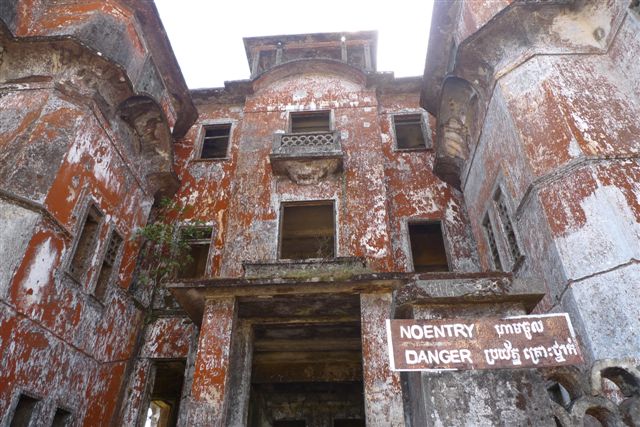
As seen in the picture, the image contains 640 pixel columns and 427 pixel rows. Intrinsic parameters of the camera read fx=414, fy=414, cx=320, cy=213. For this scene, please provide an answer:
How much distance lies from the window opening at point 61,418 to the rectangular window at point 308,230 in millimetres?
5441

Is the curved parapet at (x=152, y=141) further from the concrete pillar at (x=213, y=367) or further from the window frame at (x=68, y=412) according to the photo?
the window frame at (x=68, y=412)

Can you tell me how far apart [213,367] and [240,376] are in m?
0.86

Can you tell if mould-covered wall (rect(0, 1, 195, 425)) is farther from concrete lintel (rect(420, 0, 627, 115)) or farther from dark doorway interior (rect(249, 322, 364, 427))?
concrete lintel (rect(420, 0, 627, 115))

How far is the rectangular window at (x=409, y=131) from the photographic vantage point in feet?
41.7

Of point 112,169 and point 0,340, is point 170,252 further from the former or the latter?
point 0,340

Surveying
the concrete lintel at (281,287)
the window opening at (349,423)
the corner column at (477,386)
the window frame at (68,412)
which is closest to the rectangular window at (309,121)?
the concrete lintel at (281,287)

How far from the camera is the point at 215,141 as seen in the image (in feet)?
43.3

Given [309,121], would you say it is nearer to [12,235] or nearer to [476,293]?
[12,235]

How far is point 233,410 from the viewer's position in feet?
21.6

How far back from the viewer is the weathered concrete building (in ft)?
17.6

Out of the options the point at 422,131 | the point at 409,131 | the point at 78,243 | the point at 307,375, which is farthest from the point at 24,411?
the point at 409,131

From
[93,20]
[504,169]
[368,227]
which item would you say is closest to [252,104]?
[93,20]

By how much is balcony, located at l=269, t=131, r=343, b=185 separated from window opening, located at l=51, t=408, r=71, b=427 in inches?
259

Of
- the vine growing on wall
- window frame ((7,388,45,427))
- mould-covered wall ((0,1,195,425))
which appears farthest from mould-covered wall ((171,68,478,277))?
window frame ((7,388,45,427))
